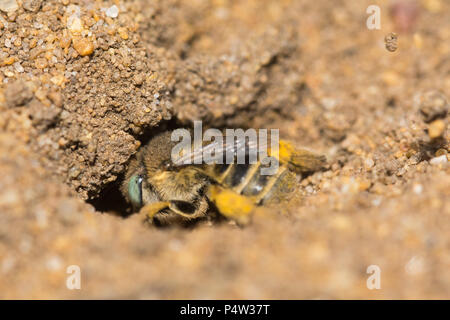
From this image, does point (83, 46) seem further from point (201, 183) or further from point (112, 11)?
point (201, 183)

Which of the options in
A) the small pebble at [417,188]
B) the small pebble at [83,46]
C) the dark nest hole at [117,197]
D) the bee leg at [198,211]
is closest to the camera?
the small pebble at [417,188]

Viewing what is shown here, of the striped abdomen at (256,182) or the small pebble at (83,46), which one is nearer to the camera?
the striped abdomen at (256,182)

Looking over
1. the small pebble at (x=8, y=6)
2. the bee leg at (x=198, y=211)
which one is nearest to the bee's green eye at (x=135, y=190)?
A: the bee leg at (x=198, y=211)

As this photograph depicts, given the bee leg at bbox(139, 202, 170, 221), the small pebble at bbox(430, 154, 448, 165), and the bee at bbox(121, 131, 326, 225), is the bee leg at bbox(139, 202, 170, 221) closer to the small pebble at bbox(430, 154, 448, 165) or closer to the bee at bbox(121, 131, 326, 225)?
the bee at bbox(121, 131, 326, 225)

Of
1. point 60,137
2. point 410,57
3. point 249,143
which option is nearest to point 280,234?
point 249,143

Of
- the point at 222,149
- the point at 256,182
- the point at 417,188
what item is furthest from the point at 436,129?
the point at 222,149

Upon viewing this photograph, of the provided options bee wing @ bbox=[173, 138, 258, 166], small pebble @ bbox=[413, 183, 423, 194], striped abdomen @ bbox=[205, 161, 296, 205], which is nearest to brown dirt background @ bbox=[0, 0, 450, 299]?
small pebble @ bbox=[413, 183, 423, 194]

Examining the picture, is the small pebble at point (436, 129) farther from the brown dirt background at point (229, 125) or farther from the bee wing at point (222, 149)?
the bee wing at point (222, 149)
